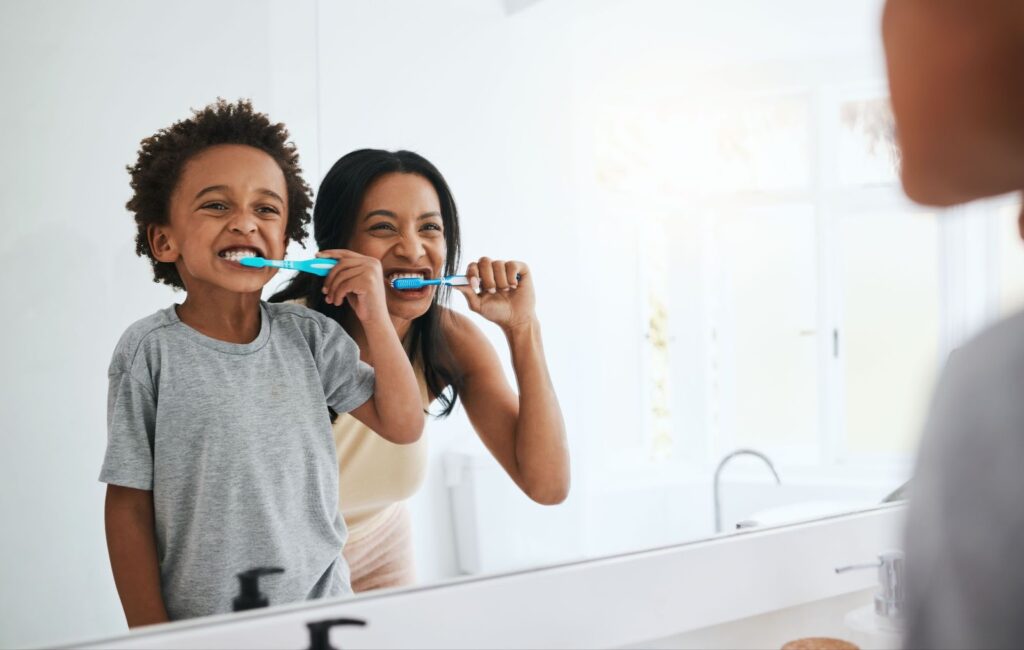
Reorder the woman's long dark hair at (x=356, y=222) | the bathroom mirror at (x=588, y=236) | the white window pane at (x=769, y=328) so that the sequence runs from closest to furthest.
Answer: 1. the bathroom mirror at (x=588, y=236)
2. the woman's long dark hair at (x=356, y=222)
3. the white window pane at (x=769, y=328)

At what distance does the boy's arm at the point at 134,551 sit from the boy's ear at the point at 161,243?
18 centimetres

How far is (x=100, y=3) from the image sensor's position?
697 millimetres

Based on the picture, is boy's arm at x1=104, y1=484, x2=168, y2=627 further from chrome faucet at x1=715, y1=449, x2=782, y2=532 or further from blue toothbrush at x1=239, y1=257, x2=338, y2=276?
chrome faucet at x1=715, y1=449, x2=782, y2=532

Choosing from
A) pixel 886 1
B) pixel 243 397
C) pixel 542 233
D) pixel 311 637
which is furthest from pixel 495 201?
pixel 886 1

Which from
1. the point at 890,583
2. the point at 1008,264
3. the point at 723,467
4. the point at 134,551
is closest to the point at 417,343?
the point at 134,551

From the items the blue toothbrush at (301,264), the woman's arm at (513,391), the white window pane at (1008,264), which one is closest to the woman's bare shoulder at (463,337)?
the woman's arm at (513,391)

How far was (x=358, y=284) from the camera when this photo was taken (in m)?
0.82

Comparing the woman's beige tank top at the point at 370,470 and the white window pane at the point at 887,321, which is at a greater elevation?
the white window pane at the point at 887,321

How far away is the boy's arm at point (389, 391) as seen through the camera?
0.82 meters

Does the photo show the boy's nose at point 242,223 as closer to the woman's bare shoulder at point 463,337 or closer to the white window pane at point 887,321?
the woman's bare shoulder at point 463,337

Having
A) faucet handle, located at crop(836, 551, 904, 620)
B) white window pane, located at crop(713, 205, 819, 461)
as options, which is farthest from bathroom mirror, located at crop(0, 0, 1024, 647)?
faucet handle, located at crop(836, 551, 904, 620)

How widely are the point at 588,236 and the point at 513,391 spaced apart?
194 mm

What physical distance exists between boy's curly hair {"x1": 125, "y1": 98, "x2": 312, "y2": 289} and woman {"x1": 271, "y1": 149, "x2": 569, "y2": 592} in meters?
0.02

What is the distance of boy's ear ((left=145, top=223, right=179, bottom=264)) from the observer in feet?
2.34
